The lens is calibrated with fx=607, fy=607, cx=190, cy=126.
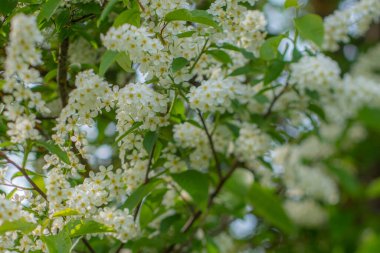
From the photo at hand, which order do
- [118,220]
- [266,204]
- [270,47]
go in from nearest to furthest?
[118,220] → [270,47] → [266,204]

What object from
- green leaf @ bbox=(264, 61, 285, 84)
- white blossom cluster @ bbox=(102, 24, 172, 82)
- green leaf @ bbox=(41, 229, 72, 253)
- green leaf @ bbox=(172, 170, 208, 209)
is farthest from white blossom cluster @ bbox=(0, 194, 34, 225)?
green leaf @ bbox=(264, 61, 285, 84)

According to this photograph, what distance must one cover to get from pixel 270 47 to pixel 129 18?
2.26ft

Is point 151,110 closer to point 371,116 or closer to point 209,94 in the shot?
point 209,94

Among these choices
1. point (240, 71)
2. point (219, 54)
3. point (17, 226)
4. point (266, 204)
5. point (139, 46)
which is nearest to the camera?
point (17, 226)

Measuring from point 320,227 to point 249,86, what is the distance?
3.65 metres

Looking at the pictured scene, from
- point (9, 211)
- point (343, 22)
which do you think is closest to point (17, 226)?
point (9, 211)

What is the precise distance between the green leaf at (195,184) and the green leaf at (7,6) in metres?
0.89

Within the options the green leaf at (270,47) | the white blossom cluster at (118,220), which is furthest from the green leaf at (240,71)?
the white blossom cluster at (118,220)

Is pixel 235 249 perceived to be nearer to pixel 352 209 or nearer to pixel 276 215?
pixel 276 215

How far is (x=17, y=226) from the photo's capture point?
65.0 inches

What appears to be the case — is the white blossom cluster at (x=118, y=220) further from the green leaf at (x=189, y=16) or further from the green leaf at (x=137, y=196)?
the green leaf at (x=189, y=16)

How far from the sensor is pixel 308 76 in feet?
9.14

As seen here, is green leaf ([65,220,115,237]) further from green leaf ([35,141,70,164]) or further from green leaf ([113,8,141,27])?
green leaf ([113,8,141,27])

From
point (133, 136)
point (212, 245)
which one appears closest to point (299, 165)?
point (212, 245)
